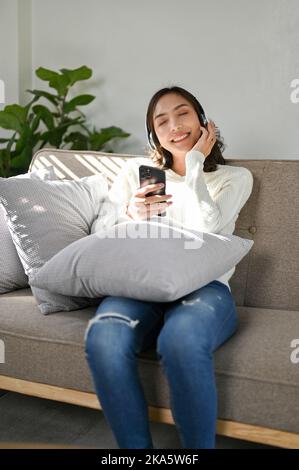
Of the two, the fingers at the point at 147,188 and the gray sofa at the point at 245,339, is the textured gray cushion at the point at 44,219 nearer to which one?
the gray sofa at the point at 245,339

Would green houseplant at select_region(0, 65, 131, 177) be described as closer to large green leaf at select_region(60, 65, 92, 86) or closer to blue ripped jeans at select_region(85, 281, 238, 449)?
large green leaf at select_region(60, 65, 92, 86)

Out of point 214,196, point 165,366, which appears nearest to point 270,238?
point 214,196

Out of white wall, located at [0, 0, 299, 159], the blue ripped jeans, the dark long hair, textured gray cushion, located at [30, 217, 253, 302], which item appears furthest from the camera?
white wall, located at [0, 0, 299, 159]

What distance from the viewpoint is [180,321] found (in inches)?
49.3

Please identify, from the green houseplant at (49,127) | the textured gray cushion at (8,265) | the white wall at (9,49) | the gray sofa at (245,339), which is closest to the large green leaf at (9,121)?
the green houseplant at (49,127)

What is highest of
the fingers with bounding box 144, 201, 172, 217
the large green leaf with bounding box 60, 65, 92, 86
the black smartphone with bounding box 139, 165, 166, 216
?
the large green leaf with bounding box 60, 65, 92, 86

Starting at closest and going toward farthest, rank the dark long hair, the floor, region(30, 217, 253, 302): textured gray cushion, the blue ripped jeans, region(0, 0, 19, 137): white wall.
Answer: the blue ripped jeans, region(30, 217, 253, 302): textured gray cushion, the floor, the dark long hair, region(0, 0, 19, 137): white wall

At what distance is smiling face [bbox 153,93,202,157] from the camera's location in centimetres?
177

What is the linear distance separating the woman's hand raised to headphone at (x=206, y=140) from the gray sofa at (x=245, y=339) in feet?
0.49

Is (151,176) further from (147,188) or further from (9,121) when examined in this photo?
(9,121)

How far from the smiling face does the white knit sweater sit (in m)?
0.09

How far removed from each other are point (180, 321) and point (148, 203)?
52cm

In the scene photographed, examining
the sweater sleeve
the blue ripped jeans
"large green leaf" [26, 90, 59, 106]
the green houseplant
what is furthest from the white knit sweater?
"large green leaf" [26, 90, 59, 106]

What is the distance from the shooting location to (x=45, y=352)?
1495mm
